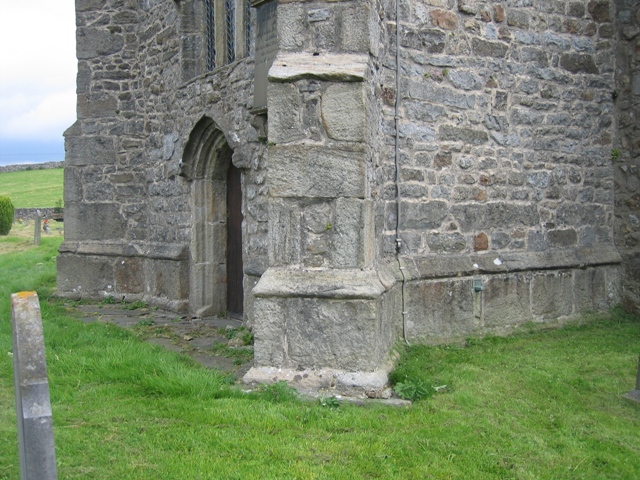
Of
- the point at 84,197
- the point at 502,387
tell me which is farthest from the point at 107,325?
the point at 502,387

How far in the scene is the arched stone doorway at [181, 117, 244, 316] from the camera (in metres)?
8.98

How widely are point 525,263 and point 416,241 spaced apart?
1480 millimetres

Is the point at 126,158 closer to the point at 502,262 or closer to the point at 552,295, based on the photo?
the point at 502,262

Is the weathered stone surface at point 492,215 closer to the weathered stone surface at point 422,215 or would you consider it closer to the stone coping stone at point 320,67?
the weathered stone surface at point 422,215

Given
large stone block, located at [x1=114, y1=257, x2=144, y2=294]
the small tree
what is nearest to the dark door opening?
large stone block, located at [x1=114, y1=257, x2=144, y2=294]

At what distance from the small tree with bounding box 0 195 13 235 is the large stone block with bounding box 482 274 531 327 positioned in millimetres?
18255

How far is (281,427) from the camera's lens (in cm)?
399

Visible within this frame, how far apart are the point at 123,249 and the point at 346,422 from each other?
735cm

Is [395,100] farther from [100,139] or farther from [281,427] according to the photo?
[100,139]

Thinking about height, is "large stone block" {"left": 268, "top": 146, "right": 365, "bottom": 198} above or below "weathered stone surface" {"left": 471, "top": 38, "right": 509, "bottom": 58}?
below

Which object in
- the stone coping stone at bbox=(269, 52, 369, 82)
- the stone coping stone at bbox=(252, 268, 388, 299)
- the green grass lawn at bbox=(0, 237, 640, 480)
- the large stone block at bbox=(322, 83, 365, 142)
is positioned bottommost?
the green grass lawn at bbox=(0, 237, 640, 480)

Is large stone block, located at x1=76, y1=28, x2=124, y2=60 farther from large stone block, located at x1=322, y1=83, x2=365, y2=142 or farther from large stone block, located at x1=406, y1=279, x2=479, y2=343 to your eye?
large stone block, located at x1=406, y1=279, x2=479, y2=343

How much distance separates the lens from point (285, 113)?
486 centimetres

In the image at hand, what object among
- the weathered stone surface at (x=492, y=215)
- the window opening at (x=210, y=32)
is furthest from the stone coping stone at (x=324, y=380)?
the window opening at (x=210, y=32)
